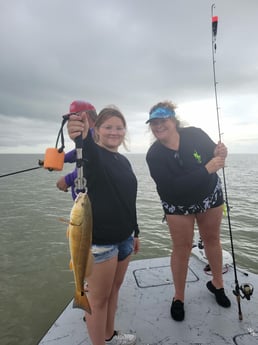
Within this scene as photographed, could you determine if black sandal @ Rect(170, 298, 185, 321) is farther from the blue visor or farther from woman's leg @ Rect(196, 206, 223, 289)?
the blue visor

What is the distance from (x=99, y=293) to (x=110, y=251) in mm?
384

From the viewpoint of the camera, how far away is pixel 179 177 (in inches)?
121

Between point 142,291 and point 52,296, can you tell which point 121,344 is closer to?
point 142,291

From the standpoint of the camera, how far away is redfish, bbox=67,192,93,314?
74.3 inches

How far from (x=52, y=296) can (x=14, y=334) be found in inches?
48.9

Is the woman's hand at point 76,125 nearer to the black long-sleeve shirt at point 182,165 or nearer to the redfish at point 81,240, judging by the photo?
the redfish at point 81,240

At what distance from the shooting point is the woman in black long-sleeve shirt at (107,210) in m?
2.22

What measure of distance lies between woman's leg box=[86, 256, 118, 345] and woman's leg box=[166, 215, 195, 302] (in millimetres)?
1149

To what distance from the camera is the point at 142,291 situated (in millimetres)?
3943

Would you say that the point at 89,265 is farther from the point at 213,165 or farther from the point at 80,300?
the point at 213,165

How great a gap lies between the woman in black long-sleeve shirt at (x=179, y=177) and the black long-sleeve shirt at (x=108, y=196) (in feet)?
2.67

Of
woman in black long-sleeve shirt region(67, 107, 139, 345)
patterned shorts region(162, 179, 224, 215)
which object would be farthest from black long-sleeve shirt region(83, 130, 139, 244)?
patterned shorts region(162, 179, 224, 215)

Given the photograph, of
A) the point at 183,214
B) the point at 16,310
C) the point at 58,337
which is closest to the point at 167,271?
the point at 183,214

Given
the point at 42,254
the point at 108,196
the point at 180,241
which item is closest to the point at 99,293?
the point at 108,196
